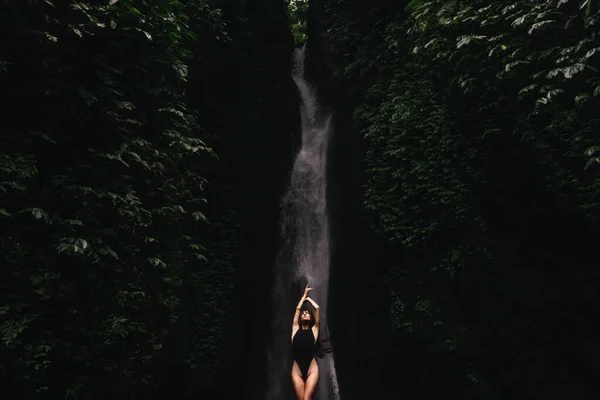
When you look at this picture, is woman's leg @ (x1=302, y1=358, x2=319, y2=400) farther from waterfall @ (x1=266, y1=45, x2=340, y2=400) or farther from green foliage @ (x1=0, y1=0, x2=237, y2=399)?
waterfall @ (x1=266, y1=45, x2=340, y2=400)

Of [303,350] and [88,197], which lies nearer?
[88,197]

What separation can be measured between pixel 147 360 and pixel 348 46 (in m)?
9.60

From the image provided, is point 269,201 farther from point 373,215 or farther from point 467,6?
point 467,6

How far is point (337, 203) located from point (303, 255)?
1.90 m

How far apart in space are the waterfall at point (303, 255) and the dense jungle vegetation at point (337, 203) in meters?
0.43

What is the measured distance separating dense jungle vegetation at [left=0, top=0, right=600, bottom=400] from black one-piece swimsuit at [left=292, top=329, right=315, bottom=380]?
7.94ft

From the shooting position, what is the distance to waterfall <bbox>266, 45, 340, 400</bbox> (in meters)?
11.3

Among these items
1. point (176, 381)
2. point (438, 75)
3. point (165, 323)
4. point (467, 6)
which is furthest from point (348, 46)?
point (176, 381)

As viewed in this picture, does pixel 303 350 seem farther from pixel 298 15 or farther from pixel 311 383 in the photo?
pixel 298 15

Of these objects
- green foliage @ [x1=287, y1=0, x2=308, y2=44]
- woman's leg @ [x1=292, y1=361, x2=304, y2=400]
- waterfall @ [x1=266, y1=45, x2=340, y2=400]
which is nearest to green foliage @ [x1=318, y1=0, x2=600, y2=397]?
waterfall @ [x1=266, y1=45, x2=340, y2=400]

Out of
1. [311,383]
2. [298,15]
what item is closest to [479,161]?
[311,383]

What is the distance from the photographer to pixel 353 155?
11.5 meters

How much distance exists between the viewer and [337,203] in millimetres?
12062

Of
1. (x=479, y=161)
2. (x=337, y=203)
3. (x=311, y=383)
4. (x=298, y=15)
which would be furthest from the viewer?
(x=298, y=15)
